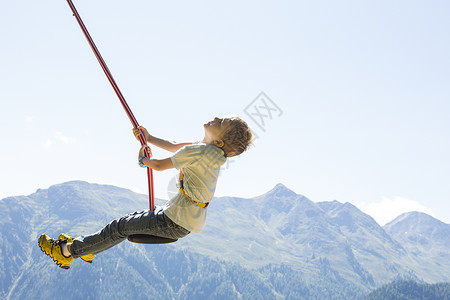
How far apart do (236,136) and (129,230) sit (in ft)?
6.05

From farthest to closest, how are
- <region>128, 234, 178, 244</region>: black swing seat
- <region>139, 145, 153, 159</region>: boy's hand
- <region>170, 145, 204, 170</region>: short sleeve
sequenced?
<region>128, 234, 178, 244</region>: black swing seat → <region>139, 145, 153, 159</region>: boy's hand → <region>170, 145, 204, 170</region>: short sleeve

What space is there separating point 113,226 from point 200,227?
116 centimetres

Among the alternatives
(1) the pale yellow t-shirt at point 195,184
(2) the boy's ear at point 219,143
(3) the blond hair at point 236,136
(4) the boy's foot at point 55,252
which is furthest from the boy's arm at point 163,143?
(4) the boy's foot at point 55,252

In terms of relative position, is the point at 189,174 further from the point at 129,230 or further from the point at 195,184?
the point at 129,230

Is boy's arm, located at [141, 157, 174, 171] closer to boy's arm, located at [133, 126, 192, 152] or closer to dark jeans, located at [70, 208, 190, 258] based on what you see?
boy's arm, located at [133, 126, 192, 152]

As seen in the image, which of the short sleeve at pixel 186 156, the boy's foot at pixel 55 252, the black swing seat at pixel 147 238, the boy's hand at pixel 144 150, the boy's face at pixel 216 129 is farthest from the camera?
the boy's foot at pixel 55 252

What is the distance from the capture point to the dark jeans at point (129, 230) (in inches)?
206

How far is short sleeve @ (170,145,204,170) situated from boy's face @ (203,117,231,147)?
0.20 meters

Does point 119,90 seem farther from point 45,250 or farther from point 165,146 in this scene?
point 45,250

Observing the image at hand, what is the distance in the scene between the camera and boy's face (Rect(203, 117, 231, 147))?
199 inches

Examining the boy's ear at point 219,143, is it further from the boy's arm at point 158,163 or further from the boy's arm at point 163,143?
the boy's arm at point 158,163

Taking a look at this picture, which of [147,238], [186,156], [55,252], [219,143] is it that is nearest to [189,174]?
[186,156]

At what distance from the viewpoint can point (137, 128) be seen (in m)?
5.30

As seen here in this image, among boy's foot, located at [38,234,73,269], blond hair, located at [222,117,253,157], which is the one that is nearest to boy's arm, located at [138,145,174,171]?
blond hair, located at [222,117,253,157]
